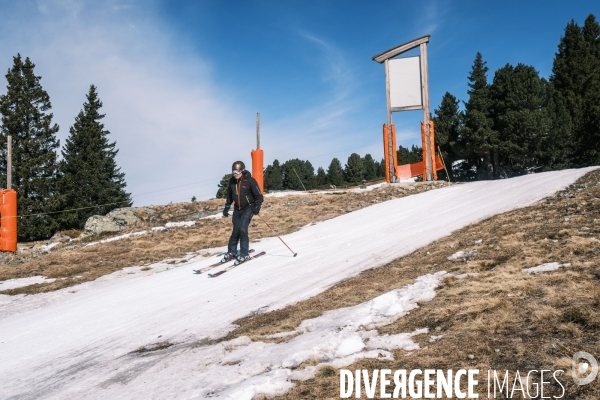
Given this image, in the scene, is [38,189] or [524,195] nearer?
→ [524,195]

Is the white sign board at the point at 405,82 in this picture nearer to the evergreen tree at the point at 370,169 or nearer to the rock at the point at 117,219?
the rock at the point at 117,219

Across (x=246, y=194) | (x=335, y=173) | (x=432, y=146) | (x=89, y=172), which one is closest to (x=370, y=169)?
(x=335, y=173)

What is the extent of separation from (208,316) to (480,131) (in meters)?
41.0

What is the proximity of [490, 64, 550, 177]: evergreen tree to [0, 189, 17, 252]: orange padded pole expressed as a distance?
41355mm

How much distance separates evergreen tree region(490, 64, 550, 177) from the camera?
128 feet

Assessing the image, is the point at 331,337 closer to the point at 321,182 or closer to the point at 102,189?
the point at 102,189

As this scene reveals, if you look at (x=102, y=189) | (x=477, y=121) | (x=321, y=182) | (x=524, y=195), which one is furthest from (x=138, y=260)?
(x=321, y=182)

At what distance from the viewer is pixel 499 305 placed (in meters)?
4.92

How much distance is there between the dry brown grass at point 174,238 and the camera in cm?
1359

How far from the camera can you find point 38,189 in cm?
3700

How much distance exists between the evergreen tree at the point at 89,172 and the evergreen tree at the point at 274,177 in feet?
147

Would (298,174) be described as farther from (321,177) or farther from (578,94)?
(578,94)

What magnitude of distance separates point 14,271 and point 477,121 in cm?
4142

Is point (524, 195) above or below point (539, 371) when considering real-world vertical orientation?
above
